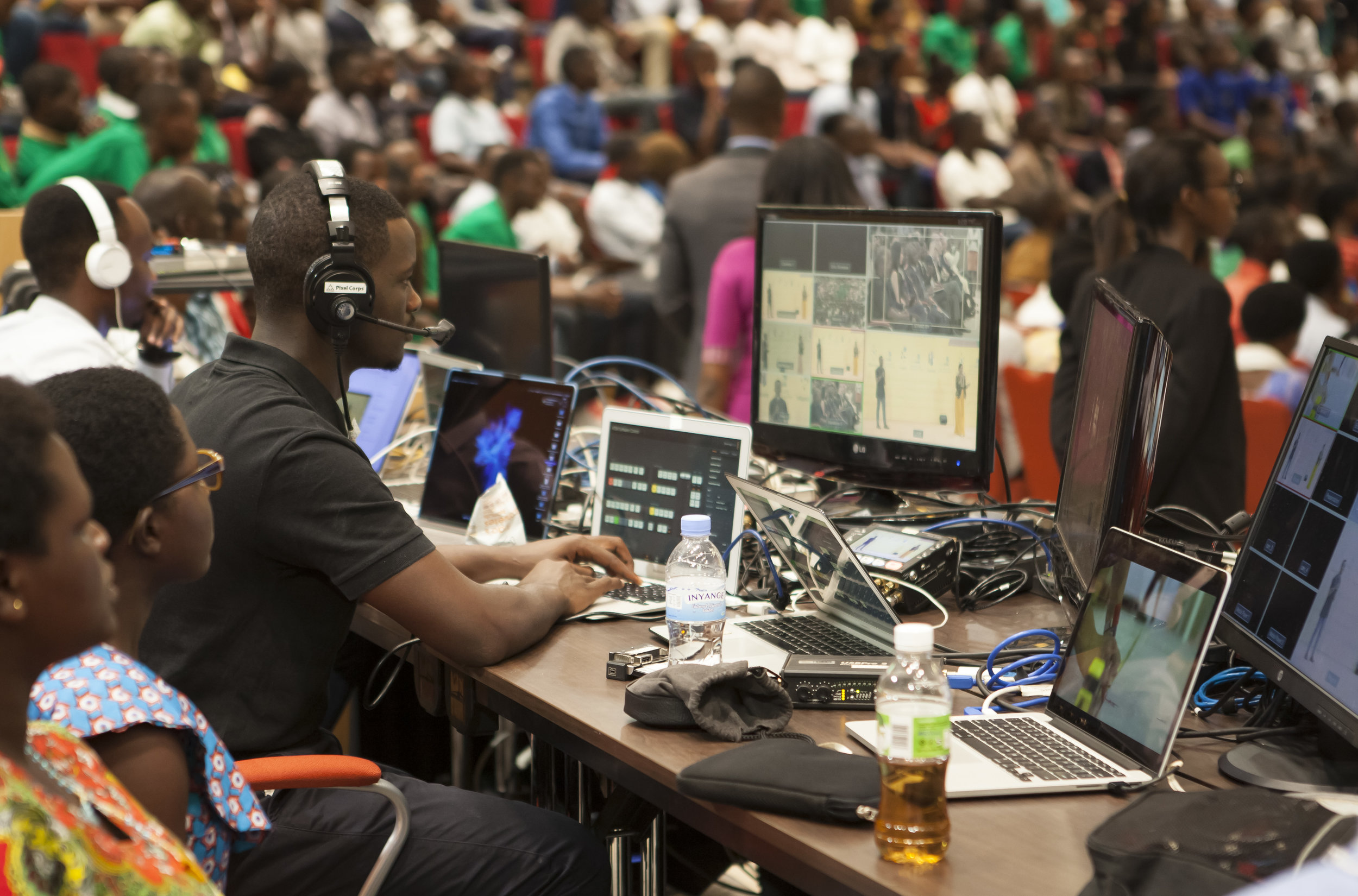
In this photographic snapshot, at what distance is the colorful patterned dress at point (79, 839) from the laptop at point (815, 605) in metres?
0.82

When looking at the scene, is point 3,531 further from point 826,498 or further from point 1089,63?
point 1089,63

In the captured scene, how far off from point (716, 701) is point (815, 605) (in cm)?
50

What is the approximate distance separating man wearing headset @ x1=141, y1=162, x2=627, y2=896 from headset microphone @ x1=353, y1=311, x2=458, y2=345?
35mm

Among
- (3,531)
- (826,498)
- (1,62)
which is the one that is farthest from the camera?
(1,62)

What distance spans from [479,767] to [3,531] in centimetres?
197

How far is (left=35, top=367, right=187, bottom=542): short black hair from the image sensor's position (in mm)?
1347

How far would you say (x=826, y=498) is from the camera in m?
2.48

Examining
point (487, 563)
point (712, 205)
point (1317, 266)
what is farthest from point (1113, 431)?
point (1317, 266)

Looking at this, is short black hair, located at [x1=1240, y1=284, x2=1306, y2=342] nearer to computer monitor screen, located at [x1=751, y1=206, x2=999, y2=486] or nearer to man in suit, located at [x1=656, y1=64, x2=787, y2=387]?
man in suit, located at [x1=656, y1=64, x2=787, y2=387]

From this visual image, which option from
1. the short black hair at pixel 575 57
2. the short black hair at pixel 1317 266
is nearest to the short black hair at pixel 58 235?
the short black hair at pixel 1317 266

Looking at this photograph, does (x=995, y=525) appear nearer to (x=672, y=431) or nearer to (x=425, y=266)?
(x=672, y=431)

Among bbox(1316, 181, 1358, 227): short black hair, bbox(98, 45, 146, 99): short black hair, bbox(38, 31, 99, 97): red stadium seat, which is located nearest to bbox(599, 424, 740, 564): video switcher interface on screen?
bbox(98, 45, 146, 99): short black hair

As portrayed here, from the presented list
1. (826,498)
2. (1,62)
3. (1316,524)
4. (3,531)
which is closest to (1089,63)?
(1,62)

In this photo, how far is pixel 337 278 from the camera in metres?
1.87
